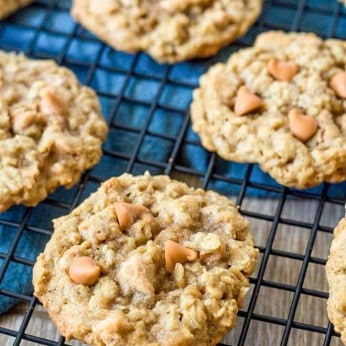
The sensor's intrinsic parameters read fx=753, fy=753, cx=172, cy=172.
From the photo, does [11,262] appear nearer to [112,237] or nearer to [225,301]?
[112,237]

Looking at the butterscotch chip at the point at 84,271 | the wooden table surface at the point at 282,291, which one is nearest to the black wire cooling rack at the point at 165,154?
the wooden table surface at the point at 282,291

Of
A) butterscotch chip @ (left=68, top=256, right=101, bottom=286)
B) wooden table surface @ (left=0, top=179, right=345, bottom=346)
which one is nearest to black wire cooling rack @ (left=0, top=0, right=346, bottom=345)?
wooden table surface @ (left=0, top=179, right=345, bottom=346)

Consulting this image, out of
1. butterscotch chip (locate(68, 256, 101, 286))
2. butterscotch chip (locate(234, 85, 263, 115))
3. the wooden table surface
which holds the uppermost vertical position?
butterscotch chip (locate(234, 85, 263, 115))

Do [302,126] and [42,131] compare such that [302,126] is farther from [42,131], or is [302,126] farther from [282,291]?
[42,131]

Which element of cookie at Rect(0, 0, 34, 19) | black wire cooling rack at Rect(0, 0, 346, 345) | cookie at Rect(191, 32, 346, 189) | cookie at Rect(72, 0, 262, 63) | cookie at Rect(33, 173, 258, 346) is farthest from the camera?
cookie at Rect(0, 0, 34, 19)

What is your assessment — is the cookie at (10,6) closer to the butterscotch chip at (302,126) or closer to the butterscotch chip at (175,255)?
the butterscotch chip at (302,126)

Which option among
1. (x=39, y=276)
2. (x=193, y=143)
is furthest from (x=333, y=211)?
(x=39, y=276)

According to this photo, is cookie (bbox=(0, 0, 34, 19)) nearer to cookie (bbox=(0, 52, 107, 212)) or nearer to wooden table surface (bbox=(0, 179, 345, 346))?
cookie (bbox=(0, 52, 107, 212))
